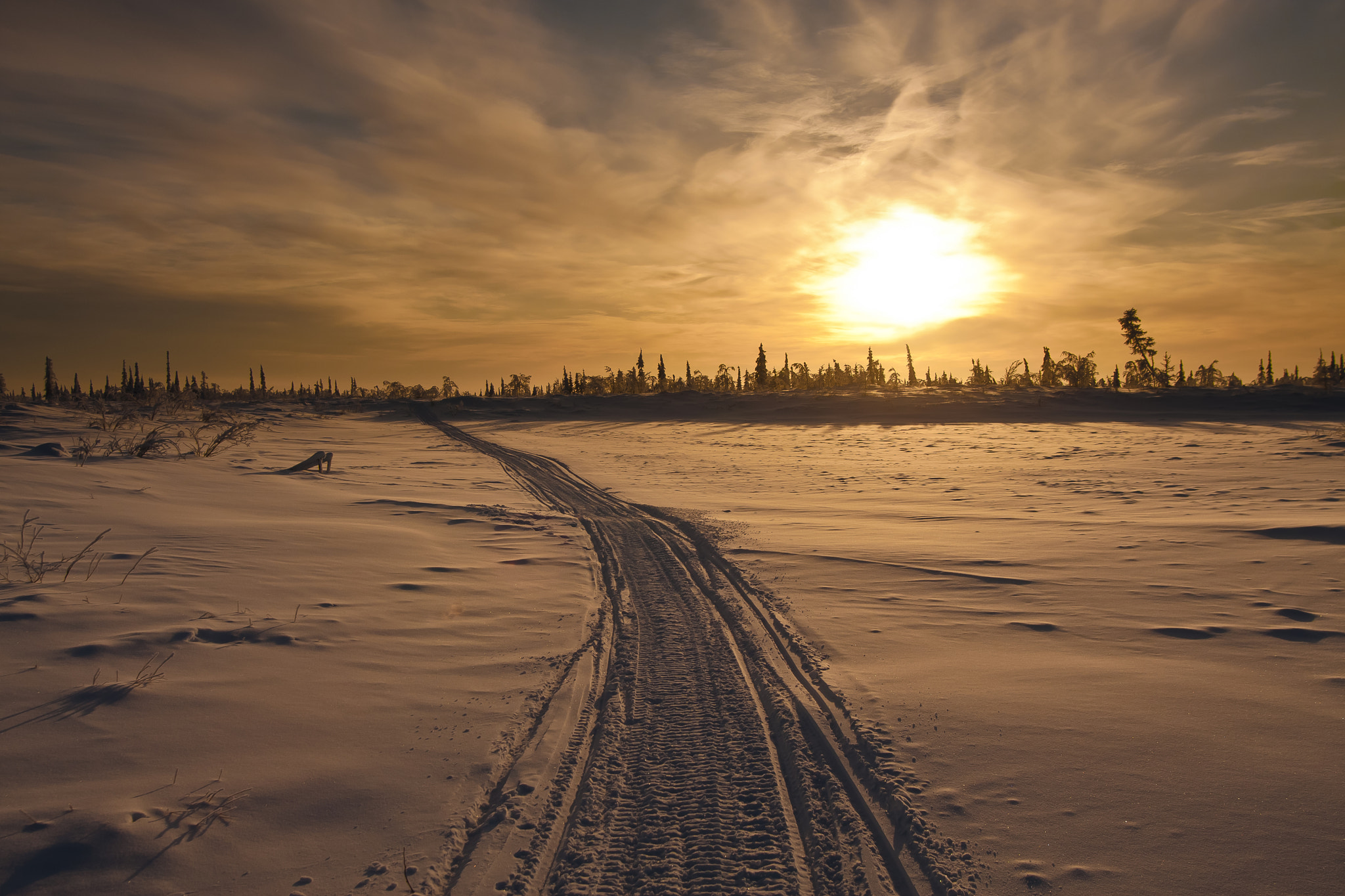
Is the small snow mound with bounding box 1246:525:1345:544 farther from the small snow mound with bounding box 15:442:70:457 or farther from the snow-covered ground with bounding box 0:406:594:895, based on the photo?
the small snow mound with bounding box 15:442:70:457

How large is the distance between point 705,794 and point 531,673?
1869mm

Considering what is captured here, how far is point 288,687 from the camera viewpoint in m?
3.89

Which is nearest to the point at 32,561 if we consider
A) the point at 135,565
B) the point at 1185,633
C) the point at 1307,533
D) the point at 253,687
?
the point at 135,565

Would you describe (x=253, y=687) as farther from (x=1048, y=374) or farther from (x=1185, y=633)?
(x=1048, y=374)

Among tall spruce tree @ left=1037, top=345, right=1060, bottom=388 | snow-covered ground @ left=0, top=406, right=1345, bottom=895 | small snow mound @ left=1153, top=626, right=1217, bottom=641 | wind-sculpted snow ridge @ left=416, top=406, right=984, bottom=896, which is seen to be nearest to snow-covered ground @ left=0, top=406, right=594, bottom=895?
snow-covered ground @ left=0, top=406, right=1345, bottom=895

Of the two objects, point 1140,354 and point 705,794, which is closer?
point 705,794

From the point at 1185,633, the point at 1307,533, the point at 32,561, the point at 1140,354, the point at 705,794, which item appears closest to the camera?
the point at 705,794

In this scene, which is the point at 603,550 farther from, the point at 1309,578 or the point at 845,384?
the point at 845,384

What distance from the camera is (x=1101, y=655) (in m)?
4.55

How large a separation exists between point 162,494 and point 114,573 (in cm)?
432

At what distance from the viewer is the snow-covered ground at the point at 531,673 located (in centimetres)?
260

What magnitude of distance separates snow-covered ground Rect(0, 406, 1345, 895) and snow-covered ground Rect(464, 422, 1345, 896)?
22 mm

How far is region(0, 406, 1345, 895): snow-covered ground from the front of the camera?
2.60 m

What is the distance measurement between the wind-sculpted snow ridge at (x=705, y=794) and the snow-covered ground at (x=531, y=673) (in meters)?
0.21
